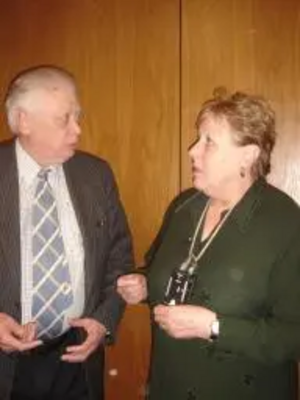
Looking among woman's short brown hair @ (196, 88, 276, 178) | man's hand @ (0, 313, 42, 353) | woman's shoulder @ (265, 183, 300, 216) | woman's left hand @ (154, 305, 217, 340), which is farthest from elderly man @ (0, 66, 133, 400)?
woman's shoulder @ (265, 183, 300, 216)

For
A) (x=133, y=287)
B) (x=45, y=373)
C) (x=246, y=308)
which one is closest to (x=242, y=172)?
(x=246, y=308)

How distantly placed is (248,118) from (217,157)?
6.2 inches

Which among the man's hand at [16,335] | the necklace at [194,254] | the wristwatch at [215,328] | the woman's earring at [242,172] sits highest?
the woman's earring at [242,172]

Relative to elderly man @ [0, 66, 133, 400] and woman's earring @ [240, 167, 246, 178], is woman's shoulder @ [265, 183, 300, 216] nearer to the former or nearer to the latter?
woman's earring @ [240, 167, 246, 178]

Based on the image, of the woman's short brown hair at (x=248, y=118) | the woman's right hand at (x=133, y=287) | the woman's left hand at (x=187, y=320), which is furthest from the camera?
the woman's right hand at (x=133, y=287)

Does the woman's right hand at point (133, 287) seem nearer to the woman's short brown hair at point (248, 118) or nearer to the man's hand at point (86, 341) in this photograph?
the man's hand at point (86, 341)

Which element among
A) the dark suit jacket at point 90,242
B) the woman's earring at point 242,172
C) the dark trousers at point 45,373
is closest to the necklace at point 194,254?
the woman's earring at point 242,172

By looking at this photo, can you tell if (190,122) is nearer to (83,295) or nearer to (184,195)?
(184,195)

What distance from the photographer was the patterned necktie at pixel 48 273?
1875 millimetres

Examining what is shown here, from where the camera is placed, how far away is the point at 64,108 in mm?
1929

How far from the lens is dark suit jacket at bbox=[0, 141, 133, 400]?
186 cm

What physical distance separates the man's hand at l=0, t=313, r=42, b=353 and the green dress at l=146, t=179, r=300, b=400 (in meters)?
0.42

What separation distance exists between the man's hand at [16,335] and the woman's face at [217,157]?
738 mm

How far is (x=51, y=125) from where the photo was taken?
1.92 meters
